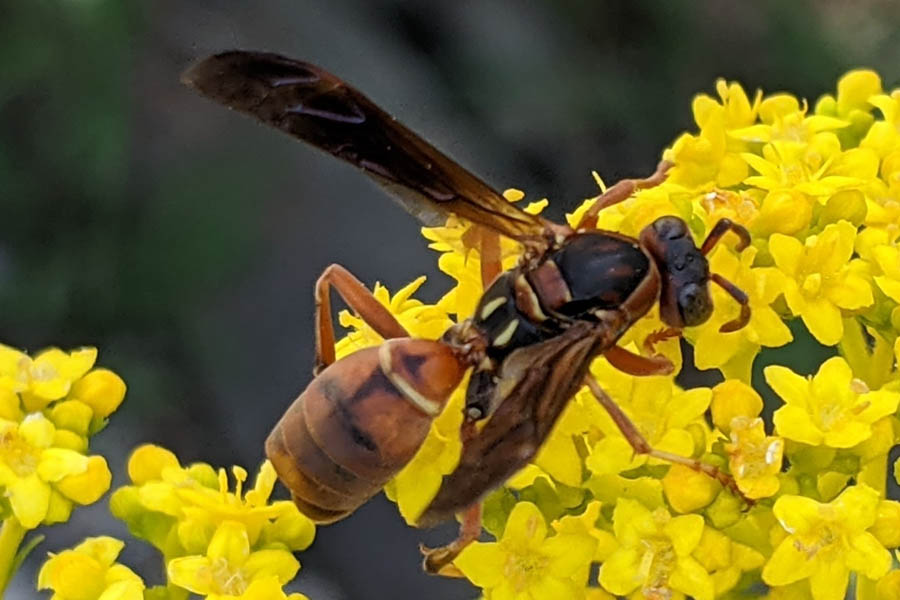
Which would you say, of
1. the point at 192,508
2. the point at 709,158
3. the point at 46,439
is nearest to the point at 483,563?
the point at 192,508

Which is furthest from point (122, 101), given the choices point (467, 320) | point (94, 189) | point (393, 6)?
point (467, 320)

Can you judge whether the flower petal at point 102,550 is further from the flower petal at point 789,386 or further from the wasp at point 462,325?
the flower petal at point 789,386

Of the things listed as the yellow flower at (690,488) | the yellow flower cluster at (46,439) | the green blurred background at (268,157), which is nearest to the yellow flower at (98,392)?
the yellow flower cluster at (46,439)

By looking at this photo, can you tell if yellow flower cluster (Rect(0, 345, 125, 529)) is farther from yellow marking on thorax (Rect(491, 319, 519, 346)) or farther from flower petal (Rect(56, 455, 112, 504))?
yellow marking on thorax (Rect(491, 319, 519, 346))

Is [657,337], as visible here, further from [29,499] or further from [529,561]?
[29,499]

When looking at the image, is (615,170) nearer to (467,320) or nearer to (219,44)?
(219,44)

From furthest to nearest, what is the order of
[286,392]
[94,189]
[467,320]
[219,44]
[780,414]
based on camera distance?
[219,44] → [286,392] → [94,189] → [467,320] → [780,414]
